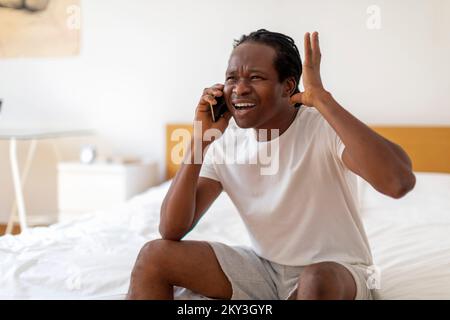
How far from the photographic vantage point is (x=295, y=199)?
993 millimetres

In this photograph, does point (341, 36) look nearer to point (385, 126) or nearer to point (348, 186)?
point (385, 126)

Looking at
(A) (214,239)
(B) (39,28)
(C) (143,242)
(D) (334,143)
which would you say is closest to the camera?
(D) (334,143)

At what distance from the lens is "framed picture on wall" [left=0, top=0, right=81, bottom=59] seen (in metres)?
1.87

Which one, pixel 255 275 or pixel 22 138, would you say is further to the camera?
pixel 22 138

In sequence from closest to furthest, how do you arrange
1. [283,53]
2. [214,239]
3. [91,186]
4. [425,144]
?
[283,53], [214,239], [425,144], [91,186]

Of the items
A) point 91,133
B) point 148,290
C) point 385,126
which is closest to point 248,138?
point 148,290

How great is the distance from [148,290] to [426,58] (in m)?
1.15

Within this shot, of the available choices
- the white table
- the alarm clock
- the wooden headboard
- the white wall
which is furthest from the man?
the alarm clock

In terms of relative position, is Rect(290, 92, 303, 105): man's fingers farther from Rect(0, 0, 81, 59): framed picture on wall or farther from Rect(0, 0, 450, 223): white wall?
Rect(0, 0, 81, 59): framed picture on wall

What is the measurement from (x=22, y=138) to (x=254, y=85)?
1.68 m

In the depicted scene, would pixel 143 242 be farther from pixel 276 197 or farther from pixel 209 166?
pixel 276 197

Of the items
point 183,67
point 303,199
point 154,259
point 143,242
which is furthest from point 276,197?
point 183,67

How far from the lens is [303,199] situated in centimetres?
99

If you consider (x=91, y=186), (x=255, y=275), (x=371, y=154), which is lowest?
(x=91, y=186)
